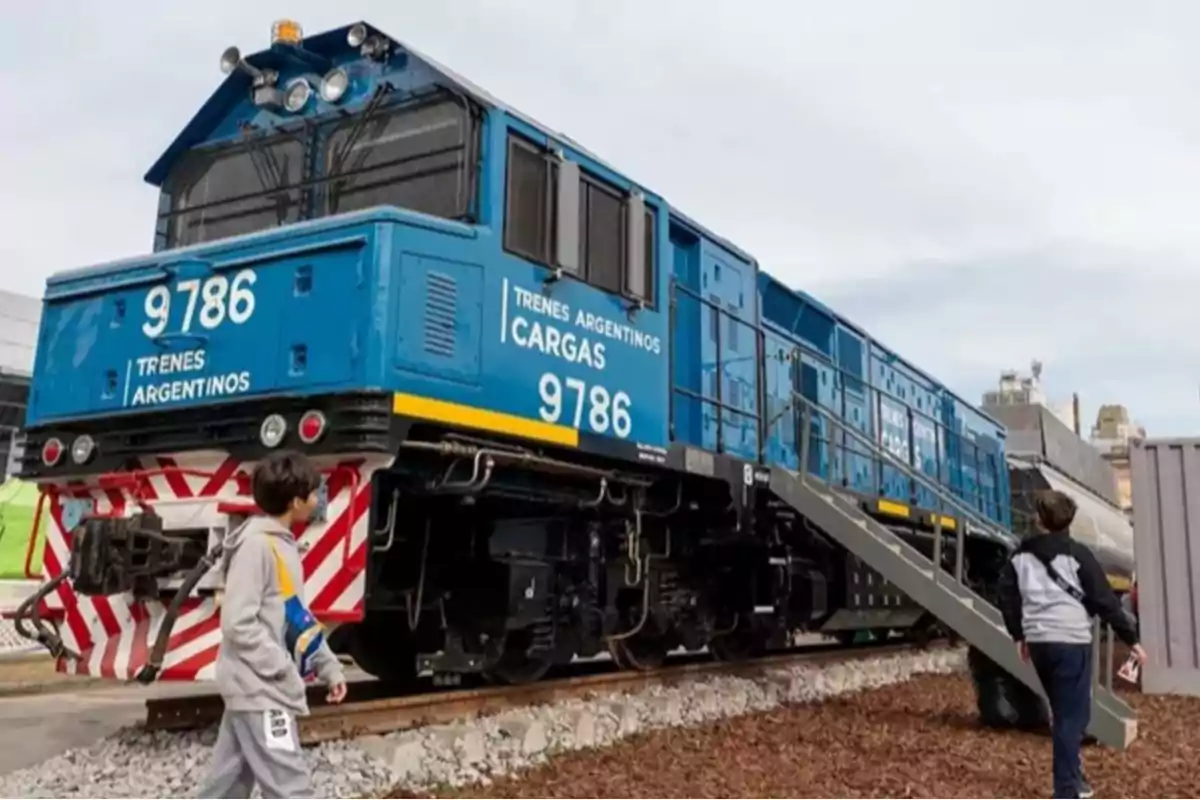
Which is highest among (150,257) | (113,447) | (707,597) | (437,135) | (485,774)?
(437,135)

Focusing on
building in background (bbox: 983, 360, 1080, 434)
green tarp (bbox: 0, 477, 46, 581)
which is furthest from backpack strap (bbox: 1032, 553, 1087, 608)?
building in background (bbox: 983, 360, 1080, 434)

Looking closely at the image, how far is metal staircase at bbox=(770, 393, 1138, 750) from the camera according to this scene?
246 inches

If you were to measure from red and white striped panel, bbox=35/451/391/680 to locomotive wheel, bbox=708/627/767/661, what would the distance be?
15.8 feet

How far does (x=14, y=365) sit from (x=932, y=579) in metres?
15.1

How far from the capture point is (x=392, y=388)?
197 inches

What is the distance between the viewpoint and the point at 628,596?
7582 mm

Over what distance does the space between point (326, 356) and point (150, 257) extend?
1.57 meters

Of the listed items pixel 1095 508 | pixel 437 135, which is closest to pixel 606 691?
pixel 437 135

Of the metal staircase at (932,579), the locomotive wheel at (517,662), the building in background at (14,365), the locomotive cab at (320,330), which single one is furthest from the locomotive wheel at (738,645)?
the building in background at (14,365)

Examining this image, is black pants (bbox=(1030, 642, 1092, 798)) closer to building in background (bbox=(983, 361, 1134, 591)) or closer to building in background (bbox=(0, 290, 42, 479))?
building in background (bbox=(983, 361, 1134, 591))

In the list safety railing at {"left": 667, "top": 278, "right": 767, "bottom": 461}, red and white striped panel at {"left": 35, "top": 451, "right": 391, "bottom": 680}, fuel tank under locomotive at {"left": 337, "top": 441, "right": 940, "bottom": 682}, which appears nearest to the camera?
red and white striped panel at {"left": 35, "top": 451, "right": 391, "bottom": 680}

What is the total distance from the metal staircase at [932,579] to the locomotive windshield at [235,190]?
4.04 meters

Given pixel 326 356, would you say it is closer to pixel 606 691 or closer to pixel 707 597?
pixel 606 691

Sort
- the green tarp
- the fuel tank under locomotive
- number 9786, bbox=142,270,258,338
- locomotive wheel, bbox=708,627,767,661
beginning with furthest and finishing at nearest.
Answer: the green tarp
locomotive wheel, bbox=708,627,767,661
the fuel tank under locomotive
number 9786, bbox=142,270,258,338
